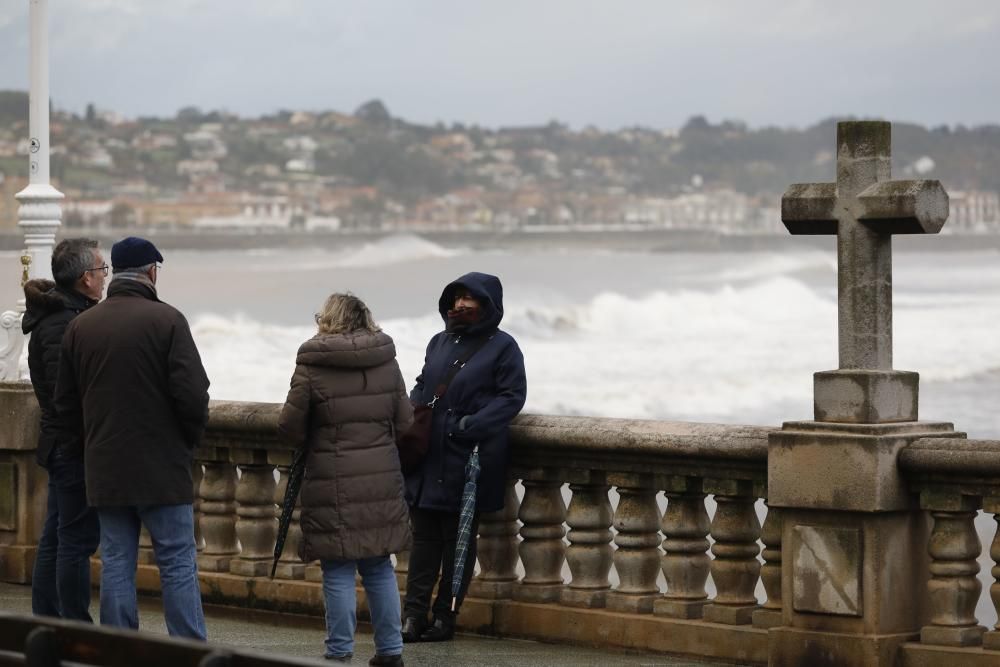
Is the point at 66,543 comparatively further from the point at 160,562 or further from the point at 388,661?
the point at 388,661

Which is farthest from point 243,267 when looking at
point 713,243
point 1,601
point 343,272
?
point 1,601

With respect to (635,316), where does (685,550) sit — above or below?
below

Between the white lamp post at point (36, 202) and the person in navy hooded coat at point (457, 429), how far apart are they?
3.19m

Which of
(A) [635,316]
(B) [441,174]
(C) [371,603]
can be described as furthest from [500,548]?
(B) [441,174]

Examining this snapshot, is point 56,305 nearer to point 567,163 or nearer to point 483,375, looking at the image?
point 483,375

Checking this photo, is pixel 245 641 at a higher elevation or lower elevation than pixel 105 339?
lower

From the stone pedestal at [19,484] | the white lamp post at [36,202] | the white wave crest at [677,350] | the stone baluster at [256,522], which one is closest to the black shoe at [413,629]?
the stone baluster at [256,522]

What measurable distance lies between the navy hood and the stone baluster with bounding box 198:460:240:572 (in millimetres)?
1894

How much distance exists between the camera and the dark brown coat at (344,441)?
7.37 meters

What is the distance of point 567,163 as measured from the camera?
144m

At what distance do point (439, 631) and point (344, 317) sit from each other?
5.41 ft

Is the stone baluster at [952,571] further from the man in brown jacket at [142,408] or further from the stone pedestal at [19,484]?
the stone pedestal at [19,484]

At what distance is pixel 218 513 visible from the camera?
31.7 feet

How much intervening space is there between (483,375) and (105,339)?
1628 mm
